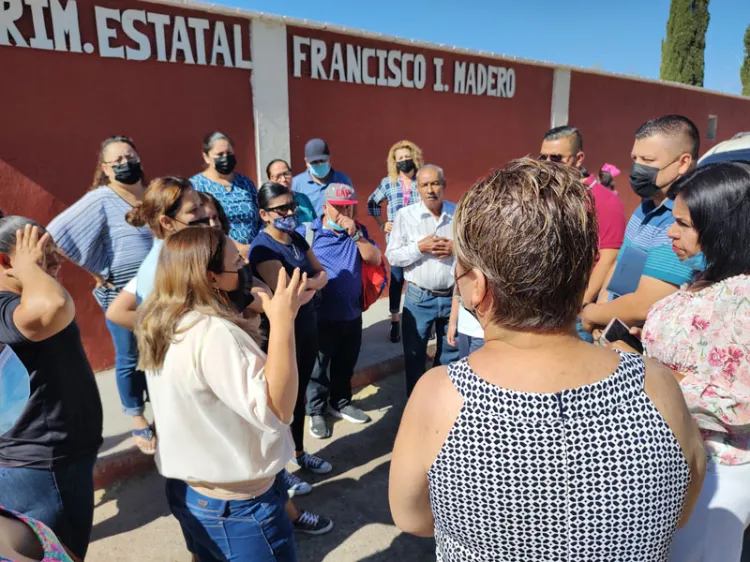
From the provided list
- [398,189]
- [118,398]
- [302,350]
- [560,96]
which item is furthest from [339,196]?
[560,96]

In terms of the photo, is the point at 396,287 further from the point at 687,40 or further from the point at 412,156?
the point at 687,40

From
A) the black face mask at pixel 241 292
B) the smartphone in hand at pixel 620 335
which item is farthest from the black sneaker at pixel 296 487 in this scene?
the smartphone in hand at pixel 620 335

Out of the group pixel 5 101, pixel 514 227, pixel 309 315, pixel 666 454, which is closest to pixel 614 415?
pixel 666 454

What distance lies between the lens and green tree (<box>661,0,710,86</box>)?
18547 mm

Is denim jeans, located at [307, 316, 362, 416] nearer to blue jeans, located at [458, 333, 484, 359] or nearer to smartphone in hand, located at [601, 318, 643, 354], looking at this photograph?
blue jeans, located at [458, 333, 484, 359]

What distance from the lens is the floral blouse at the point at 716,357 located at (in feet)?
5.02

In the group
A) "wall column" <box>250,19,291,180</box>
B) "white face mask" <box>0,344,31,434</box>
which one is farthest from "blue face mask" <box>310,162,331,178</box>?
"white face mask" <box>0,344,31,434</box>

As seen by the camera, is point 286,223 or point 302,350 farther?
point 302,350

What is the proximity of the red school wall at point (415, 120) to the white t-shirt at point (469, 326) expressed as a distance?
310 centimetres

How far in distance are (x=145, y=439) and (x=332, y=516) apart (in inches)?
53.2

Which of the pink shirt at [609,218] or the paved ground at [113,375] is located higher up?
the pink shirt at [609,218]

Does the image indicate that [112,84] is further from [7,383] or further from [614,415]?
[614,415]

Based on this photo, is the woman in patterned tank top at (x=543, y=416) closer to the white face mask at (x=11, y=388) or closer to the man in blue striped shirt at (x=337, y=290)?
the white face mask at (x=11, y=388)

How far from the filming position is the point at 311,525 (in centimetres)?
276
